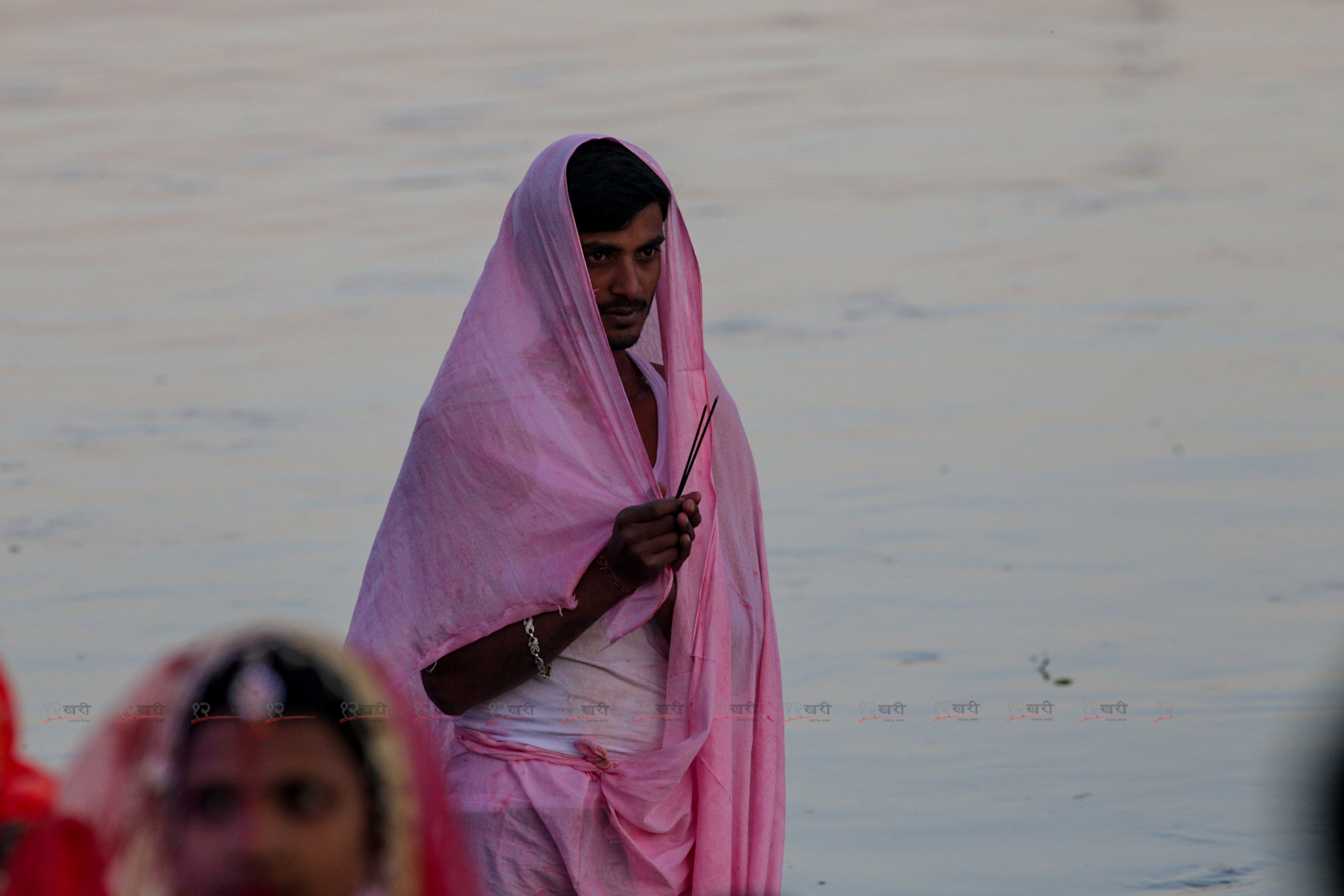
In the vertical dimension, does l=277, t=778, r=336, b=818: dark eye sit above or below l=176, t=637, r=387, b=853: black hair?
below

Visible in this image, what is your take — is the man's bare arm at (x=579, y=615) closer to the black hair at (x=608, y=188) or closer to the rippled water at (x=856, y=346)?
the black hair at (x=608, y=188)

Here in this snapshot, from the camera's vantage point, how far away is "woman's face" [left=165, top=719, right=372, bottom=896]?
1.73 metres

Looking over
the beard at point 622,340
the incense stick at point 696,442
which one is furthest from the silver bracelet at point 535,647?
the beard at point 622,340

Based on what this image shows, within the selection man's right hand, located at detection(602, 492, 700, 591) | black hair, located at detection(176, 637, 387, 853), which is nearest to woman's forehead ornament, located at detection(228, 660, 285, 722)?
black hair, located at detection(176, 637, 387, 853)

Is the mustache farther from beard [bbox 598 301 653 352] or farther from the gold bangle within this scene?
the gold bangle

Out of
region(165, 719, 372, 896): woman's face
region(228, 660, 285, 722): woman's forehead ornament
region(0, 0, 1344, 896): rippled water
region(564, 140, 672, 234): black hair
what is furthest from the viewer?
region(0, 0, 1344, 896): rippled water

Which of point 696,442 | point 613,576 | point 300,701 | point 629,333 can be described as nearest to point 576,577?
point 613,576

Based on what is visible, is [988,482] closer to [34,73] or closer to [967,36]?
[967,36]

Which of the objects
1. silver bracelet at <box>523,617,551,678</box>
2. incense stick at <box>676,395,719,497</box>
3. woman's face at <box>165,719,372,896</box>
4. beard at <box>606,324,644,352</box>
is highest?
woman's face at <box>165,719,372,896</box>

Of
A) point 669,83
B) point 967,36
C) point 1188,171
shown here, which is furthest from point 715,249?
point 967,36

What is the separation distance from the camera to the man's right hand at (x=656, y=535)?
9.96ft

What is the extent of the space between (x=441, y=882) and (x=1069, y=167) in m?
9.03

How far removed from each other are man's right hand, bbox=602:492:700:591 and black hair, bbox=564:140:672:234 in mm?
477

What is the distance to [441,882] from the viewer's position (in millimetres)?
1890
